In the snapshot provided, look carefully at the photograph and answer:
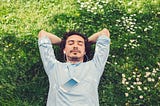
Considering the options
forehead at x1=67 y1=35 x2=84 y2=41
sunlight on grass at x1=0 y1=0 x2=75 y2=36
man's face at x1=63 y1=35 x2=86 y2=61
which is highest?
sunlight on grass at x1=0 y1=0 x2=75 y2=36

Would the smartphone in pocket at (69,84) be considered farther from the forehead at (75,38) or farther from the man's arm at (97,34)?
the man's arm at (97,34)

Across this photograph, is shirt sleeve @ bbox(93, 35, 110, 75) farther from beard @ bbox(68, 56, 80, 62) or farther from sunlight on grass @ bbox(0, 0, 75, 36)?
sunlight on grass @ bbox(0, 0, 75, 36)

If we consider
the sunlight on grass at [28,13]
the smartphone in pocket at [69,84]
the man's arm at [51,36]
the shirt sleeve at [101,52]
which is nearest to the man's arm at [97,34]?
the shirt sleeve at [101,52]

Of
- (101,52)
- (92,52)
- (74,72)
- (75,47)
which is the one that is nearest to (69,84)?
(74,72)

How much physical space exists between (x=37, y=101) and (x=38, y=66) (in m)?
0.78

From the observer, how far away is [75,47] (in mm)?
6953

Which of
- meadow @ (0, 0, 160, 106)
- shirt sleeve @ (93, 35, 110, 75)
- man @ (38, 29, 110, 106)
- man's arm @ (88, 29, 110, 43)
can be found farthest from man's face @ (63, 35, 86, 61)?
meadow @ (0, 0, 160, 106)

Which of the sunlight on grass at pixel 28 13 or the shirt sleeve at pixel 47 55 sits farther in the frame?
the sunlight on grass at pixel 28 13

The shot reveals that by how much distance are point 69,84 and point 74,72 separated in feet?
0.77

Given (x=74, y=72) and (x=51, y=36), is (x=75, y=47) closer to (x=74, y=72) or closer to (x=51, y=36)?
(x=74, y=72)

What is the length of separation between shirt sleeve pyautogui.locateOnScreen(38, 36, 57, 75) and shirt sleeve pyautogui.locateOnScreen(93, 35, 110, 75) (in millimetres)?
669

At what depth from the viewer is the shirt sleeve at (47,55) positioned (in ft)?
22.9

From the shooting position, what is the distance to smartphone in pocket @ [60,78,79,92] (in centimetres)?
660

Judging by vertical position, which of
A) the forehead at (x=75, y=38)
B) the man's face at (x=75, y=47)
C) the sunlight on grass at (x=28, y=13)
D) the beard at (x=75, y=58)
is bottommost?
the beard at (x=75, y=58)
